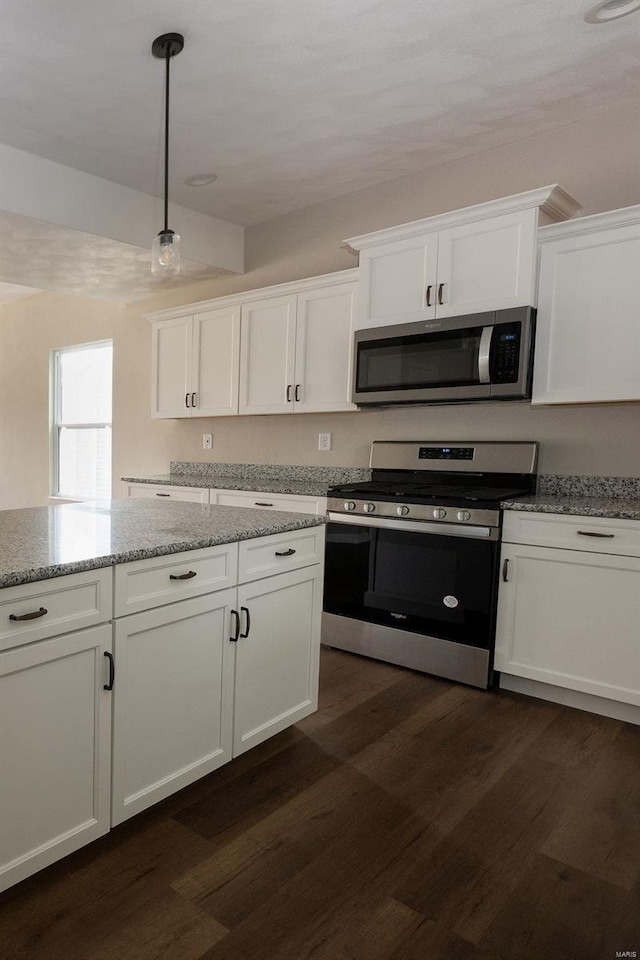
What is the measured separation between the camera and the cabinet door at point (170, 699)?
1614 millimetres

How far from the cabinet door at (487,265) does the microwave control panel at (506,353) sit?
113mm

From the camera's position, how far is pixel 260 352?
3.94m

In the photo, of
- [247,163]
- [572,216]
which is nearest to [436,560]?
[572,216]

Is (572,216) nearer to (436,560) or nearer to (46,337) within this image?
(436,560)

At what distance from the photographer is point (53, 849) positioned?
1.47m

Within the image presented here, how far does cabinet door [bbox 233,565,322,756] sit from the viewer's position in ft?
6.51

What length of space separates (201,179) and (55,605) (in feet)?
10.1

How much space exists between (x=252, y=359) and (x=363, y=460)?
3.32ft

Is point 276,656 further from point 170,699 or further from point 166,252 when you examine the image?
point 166,252

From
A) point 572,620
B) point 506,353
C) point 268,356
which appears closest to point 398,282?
point 506,353

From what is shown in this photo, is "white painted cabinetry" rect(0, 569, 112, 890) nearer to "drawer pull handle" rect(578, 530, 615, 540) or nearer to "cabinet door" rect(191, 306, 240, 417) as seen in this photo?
"drawer pull handle" rect(578, 530, 615, 540)

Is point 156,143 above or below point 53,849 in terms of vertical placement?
above

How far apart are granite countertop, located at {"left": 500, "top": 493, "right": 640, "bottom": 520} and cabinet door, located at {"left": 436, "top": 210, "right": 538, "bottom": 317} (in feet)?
3.00

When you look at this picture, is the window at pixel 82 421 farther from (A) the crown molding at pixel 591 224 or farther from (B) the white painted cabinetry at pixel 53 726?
(B) the white painted cabinetry at pixel 53 726
